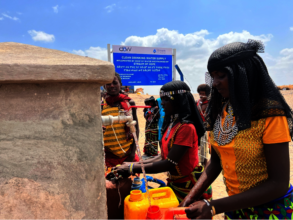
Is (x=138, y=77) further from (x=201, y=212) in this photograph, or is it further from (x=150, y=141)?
(x=201, y=212)

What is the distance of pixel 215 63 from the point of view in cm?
128

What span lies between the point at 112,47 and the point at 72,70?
529 centimetres

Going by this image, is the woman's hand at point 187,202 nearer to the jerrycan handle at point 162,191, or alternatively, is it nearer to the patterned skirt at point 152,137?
the jerrycan handle at point 162,191

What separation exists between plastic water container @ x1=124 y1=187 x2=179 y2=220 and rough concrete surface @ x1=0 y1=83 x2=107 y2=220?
506 millimetres

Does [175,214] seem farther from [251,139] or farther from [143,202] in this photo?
[251,139]

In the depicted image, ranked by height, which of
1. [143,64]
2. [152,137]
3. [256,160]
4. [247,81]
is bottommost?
[152,137]

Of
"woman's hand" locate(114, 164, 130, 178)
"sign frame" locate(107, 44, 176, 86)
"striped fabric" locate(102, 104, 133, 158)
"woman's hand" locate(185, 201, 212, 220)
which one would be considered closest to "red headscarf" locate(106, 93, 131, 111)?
"striped fabric" locate(102, 104, 133, 158)

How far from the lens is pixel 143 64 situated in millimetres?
6059

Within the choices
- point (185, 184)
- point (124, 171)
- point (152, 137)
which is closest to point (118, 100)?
point (124, 171)

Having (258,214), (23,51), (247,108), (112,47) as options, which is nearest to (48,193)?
(23,51)

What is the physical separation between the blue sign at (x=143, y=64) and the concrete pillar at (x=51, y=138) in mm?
5111

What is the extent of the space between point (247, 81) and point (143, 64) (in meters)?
5.05

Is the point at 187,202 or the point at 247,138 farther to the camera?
the point at 187,202

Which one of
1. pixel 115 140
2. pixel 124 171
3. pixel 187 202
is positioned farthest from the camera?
pixel 115 140
